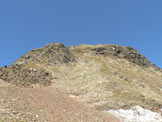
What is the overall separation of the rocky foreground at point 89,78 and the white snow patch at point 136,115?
1182 millimetres

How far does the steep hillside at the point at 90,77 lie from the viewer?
36.5 metres

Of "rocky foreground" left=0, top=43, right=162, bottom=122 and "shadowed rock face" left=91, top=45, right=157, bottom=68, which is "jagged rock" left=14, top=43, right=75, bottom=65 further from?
"shadowed rock face" left=91, top=45, right=157, bottom=68

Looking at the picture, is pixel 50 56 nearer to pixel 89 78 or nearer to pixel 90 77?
pixel 90 77

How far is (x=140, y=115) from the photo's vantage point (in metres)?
30.1

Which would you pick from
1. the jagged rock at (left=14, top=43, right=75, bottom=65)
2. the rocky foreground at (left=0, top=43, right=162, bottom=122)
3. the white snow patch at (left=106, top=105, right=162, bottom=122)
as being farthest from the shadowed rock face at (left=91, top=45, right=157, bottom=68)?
the white snow patch at (left=106, top=105, right=162, bottom=122)

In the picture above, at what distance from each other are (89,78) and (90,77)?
2.35ft

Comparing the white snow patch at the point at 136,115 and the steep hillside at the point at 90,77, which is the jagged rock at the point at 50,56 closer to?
the steep hillside at the point at 90,77

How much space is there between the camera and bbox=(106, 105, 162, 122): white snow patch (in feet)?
94.6

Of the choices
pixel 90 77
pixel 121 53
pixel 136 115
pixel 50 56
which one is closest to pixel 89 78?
pixel 90 77

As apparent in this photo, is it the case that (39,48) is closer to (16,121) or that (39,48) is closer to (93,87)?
(93,87)

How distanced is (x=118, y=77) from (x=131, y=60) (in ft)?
110

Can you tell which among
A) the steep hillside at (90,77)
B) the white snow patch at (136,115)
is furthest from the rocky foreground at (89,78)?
the white snow patch at (136,115)

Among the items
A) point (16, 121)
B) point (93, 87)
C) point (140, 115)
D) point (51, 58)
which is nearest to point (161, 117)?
point (140, 115)

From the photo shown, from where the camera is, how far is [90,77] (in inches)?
2004
